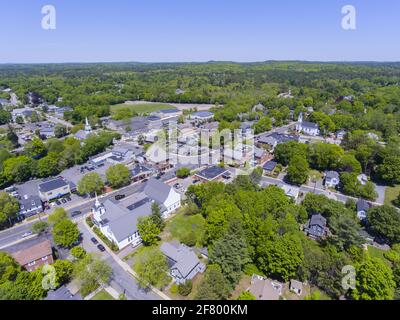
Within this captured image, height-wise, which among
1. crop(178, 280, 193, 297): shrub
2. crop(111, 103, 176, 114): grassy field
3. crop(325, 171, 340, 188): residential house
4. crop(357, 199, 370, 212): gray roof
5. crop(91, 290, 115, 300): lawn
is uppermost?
crop(111, 103, 176, 114): grassy field

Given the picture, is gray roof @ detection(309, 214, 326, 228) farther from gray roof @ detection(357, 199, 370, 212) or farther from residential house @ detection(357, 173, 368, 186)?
residential house @ detection(357, 173, 368, 186)

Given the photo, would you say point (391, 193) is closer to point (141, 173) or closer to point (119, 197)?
point (141, 173)

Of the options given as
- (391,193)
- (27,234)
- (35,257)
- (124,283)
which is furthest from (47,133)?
(391,193)

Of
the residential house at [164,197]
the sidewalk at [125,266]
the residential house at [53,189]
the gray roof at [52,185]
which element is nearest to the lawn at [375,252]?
the sidewalk at [125,266]

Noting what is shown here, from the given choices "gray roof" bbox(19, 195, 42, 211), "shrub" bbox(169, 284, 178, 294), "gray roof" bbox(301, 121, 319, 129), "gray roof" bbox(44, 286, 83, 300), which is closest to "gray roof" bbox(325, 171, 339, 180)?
"gray roof" bbox(301, 121, 319, 129)

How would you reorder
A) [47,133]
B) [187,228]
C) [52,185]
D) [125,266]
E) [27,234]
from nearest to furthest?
A: [125,266], [27,234], [187,228], [52,185], [47,133]

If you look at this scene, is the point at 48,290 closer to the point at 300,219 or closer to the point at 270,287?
the point at 270,287

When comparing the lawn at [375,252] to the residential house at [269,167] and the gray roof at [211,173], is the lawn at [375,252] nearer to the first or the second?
the residential house at [269,167]
